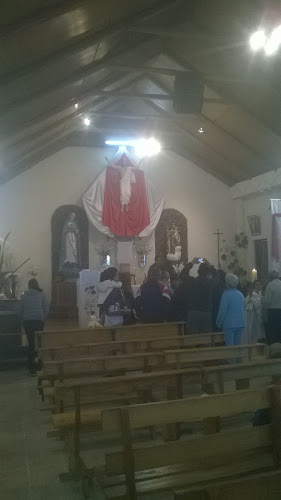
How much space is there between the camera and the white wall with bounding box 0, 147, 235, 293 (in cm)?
1388

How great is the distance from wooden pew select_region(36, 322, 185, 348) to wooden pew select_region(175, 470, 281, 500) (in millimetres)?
4256

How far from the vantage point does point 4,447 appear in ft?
14.8

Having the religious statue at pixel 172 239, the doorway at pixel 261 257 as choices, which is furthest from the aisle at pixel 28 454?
the doorway at pixel 261 257

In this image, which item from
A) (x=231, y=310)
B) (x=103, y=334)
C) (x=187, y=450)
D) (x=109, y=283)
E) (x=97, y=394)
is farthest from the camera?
(x=109, y=283)

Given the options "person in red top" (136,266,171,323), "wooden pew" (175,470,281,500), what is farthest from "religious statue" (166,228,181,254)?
"wooden pew" (175,470,281,500)

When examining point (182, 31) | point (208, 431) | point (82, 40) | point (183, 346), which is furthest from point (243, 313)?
point (182, 31)

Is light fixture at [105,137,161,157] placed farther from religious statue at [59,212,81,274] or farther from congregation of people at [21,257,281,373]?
congregation of people at [21,257,281,373]

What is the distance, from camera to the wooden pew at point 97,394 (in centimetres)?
370

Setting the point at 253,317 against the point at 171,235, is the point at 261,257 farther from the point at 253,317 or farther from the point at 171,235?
the point at 253,317

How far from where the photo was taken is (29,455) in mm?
4305

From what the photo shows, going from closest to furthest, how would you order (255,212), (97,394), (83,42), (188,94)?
1. (97,394)
2. (83,42)
3. (188,94)
4. (255,212)

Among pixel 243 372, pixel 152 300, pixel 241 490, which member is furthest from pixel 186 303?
pixel 241 490

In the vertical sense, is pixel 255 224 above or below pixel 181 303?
above

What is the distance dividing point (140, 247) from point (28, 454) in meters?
10.5
